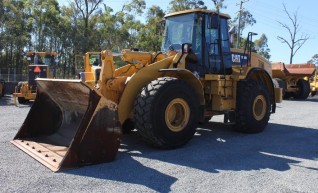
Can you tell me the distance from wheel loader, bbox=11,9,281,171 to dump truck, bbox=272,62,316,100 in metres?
12.4

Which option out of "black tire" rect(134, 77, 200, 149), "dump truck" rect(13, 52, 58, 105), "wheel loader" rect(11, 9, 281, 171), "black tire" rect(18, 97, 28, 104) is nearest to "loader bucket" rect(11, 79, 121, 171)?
"wheel loader" rect(11, 9, 281, 171)

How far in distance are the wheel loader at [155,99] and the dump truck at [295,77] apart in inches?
490

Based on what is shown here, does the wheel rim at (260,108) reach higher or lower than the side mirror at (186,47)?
lower

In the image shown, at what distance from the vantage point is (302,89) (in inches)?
866

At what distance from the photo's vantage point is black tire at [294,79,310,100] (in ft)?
72.1

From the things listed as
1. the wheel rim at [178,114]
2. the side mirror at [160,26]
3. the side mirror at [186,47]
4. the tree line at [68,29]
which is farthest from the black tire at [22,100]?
the tree line at [68,29]

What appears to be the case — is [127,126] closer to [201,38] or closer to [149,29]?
[201,38]

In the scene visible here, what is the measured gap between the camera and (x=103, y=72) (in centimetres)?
661

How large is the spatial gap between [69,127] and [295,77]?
17.6 m

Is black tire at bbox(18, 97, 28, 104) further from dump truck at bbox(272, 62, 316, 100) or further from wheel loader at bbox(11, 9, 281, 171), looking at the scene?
dump truck at bbox(272, 62, 316, 100)

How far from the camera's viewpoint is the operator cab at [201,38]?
8.12m

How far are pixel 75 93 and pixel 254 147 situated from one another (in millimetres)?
3438

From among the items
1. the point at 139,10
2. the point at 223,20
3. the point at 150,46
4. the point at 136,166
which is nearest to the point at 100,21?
the point at 139,10

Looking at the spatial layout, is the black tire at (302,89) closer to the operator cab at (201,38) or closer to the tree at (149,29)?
the operator cab at (201,38)
